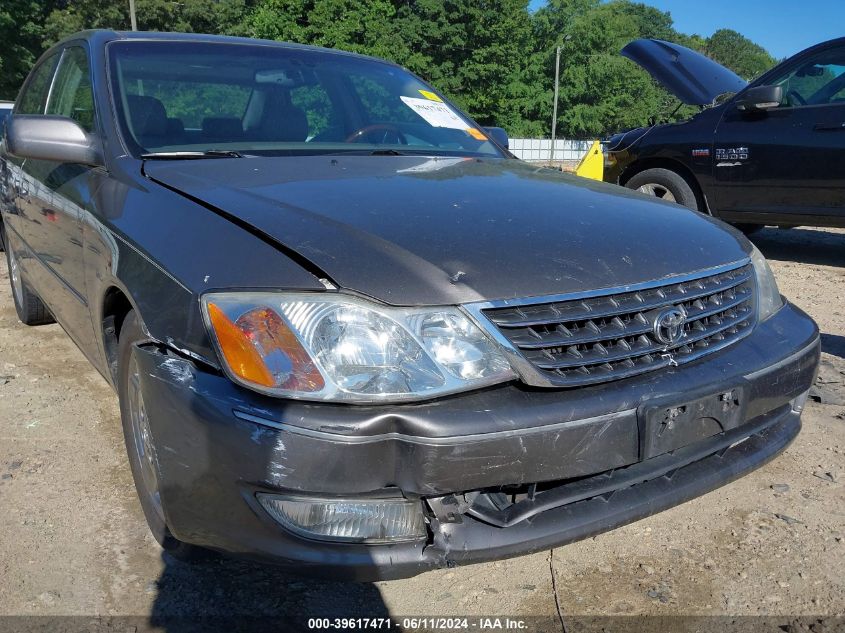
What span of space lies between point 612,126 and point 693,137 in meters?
53.2

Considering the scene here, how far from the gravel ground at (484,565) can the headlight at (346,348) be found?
2.32 ft

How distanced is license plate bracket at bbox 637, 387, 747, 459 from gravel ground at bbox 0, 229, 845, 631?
1.63 ft

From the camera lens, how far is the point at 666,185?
6867mm

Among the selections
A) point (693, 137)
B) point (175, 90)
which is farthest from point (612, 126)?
point (175, 90)

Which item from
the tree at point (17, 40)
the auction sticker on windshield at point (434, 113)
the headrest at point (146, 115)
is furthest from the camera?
the tree at point (17, 40)

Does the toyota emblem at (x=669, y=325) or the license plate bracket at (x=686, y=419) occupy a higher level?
the toyota emblem at (x=669, y=325)

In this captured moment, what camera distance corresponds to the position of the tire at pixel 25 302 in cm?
435

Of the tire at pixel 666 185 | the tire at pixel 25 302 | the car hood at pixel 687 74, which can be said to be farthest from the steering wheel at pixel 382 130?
the car hood at pixel 687 74

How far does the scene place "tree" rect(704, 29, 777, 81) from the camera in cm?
8874

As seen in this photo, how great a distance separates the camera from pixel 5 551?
2266mm

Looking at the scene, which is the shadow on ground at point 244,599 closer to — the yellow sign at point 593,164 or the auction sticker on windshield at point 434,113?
the auction sticker on windshield at point 434,113

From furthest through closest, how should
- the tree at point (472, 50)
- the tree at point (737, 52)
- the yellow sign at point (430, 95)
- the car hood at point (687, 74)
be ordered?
1. the tree at point (737, 52)
2. the tree at point (472, 50)
3. the car hood at point (687, 74)
4. the yellow sign at point (430, 95)

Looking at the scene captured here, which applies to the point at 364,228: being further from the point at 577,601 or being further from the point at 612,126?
the point at 612,126

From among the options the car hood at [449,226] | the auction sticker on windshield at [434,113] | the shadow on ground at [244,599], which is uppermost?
the auction sticker on windshield at [434,113]
